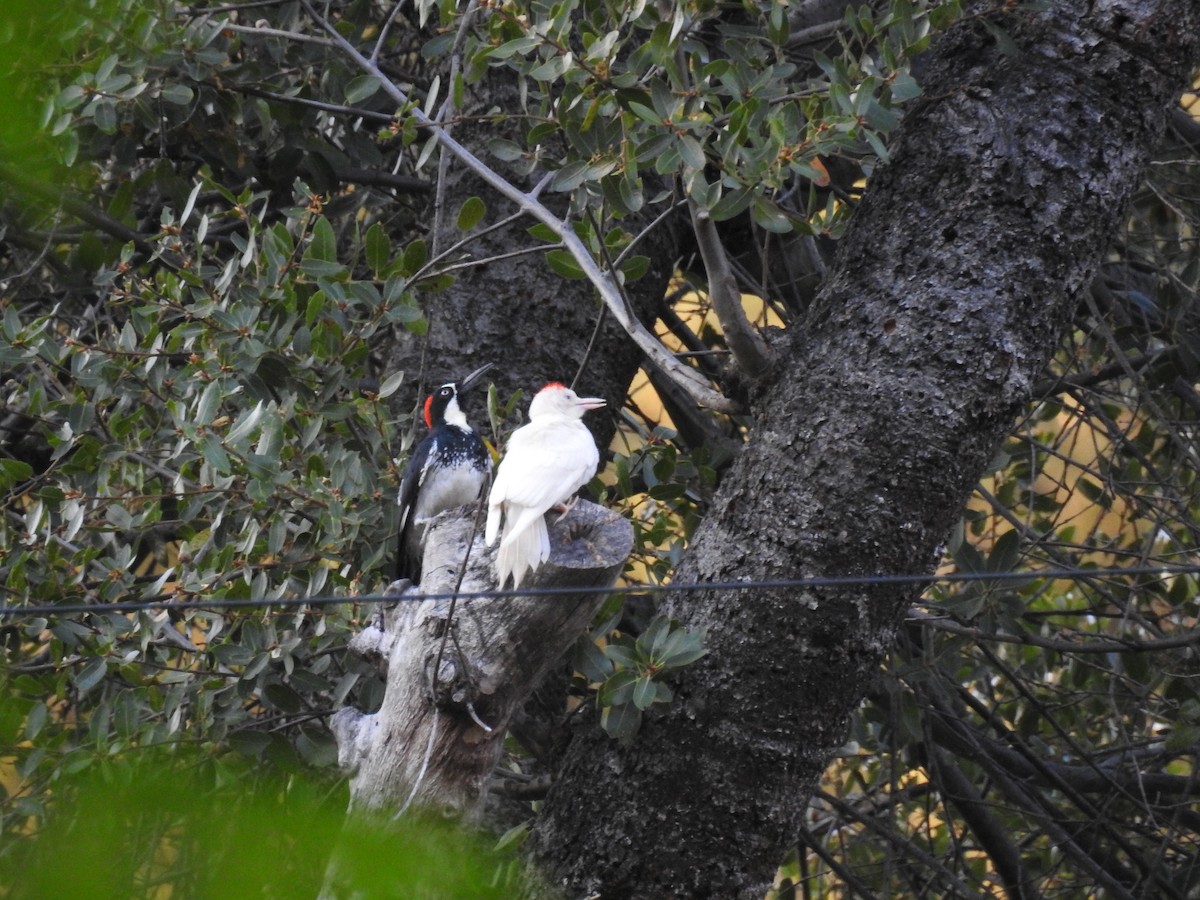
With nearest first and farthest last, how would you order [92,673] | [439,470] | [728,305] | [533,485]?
[533,485] < [728,305] < [92,673] < [439,470]

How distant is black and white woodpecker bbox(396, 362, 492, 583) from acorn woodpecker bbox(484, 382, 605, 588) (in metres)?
0.47

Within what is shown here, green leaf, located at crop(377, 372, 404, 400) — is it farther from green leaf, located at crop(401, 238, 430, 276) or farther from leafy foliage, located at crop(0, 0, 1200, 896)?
green leaf, located at crop(401, 238, 430, 276)

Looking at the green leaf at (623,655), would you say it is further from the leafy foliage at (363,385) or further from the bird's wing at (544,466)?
the bird's wing at (544,466)

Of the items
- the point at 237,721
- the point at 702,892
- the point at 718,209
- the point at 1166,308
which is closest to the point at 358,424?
the point at 237,721

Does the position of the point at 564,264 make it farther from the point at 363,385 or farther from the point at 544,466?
the point at 363,385

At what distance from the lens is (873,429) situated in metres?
3.05

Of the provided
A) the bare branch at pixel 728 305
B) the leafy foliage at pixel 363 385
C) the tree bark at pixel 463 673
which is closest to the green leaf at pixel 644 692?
the leafy foliage at pixel 363 385

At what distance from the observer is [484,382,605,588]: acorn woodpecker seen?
2.72 meters

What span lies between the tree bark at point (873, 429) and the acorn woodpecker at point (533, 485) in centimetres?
38

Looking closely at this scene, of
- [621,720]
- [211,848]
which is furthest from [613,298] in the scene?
[211,848]

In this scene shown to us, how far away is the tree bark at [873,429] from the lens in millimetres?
2953

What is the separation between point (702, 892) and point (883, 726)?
170 centimetres

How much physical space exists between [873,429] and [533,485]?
0.80m

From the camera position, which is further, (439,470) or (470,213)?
(439,470)
